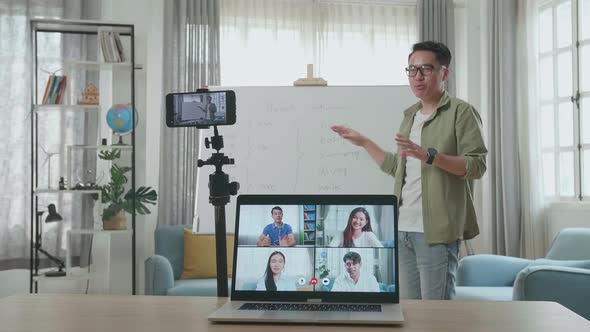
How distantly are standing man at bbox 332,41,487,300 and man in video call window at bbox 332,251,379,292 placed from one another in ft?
2.74

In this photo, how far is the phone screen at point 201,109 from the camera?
1.44 m

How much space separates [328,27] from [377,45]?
44 centimetres

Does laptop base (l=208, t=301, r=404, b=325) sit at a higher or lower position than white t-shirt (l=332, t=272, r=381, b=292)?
lower

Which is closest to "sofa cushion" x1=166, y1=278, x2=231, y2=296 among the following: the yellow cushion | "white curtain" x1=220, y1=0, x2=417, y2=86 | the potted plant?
the yellow cushion

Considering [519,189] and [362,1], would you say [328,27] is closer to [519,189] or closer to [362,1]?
[362,1]

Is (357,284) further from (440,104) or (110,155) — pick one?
(110,155)

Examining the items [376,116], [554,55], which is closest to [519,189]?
[554,55]

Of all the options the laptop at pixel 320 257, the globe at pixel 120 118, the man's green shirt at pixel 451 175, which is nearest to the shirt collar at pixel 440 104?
the man's green shirt at pixel 451 175

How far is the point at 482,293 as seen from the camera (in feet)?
10.7

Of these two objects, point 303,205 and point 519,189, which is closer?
point 303,205

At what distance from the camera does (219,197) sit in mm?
1460

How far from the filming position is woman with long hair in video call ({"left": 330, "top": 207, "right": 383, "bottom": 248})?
4.26 feet

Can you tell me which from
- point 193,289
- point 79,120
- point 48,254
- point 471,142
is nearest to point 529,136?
point 193,289

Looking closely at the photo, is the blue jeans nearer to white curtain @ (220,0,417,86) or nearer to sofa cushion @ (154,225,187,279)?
sofa cushion @ (154,225,187,279)
